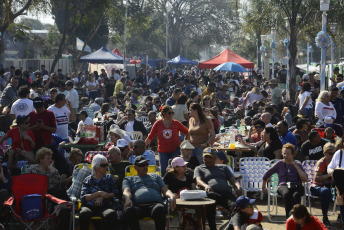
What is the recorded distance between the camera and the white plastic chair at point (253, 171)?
36.5 feet

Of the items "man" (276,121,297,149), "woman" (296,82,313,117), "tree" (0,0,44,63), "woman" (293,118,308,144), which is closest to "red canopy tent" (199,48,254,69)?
"tree" (0,0,44,63)

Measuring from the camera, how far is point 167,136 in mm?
11797

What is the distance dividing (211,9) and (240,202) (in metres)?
74.9

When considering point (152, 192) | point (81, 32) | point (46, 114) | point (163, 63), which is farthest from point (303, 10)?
point (163, 63)

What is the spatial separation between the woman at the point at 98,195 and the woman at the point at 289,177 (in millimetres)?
2371

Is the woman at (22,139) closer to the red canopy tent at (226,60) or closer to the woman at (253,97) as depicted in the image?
the woman at (253,97)

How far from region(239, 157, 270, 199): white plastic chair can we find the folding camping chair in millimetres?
3248

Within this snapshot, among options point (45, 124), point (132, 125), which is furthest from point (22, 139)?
point (132, 125)

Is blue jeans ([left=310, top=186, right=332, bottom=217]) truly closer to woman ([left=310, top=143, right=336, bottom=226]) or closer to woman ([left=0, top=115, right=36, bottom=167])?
woman ([left=310, top=143, right=336, bottom=226])

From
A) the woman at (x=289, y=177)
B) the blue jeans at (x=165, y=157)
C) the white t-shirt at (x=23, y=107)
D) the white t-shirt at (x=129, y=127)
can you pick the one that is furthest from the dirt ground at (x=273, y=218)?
the white t-shirt at (x=23, y=107)

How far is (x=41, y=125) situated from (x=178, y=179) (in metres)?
2.82

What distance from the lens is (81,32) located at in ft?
167

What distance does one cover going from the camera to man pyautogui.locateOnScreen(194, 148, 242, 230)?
977 cm

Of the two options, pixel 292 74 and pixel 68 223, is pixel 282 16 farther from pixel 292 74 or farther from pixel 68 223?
pixel 68 223
